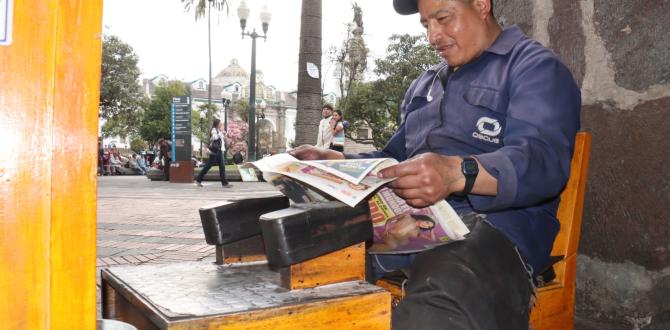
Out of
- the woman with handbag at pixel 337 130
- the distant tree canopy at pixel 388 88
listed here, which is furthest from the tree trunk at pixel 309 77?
the distant tree canopy at pixel 388 88

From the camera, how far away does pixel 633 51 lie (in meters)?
1.93

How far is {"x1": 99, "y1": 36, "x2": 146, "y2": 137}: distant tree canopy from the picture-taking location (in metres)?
29.0

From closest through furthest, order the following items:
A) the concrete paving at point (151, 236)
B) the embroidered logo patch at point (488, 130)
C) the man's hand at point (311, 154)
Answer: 1. the embroidered logo patch at point (488, 130)
2. the man's hand at point (311, 154)
3. the concrete paving at point (151, 236)

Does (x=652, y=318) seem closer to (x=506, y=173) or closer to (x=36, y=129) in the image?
(x=506, y=173)

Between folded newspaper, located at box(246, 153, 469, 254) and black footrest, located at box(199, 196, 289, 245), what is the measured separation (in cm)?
15

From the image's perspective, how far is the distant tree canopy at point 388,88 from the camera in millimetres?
21141

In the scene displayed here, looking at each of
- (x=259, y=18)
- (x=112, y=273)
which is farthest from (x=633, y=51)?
(x=259, y=18)

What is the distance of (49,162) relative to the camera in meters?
0.74

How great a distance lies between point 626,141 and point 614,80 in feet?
0.82

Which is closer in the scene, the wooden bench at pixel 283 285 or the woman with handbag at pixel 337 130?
the wooden bench at pixel 283 285

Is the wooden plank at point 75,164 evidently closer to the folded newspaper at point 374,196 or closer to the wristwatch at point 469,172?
the folded newspaper at point 374,196

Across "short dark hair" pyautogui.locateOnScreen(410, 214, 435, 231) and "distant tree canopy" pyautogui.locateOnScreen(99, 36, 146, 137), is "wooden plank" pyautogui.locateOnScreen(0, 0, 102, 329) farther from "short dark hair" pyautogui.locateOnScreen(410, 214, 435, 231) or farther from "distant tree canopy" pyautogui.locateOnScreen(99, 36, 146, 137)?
"distant tree canopy" pyautogui.locateOnScreen(99, 36, 146, 137)

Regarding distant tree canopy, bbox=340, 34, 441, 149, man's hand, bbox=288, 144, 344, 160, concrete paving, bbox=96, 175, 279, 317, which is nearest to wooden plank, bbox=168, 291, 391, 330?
man's hand, bbox=288, 144, 344, 160

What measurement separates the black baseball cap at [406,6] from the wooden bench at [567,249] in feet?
2.63
